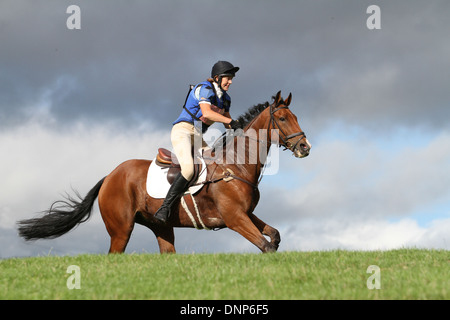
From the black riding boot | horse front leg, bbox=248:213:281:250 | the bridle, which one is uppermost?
the bridle

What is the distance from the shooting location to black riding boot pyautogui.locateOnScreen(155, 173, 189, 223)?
10.1 meters

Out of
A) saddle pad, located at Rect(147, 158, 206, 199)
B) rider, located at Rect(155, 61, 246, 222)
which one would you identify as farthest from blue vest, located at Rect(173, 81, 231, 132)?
saddle pad, located at Rect(147, 158, 206, 199)

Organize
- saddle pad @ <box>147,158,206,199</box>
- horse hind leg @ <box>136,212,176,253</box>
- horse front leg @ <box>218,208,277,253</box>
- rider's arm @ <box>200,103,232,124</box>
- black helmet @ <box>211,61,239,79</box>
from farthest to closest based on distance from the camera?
horse hind leg @ <box>136,212,176,253</box>
saddle pad @ <box>147,158,206,199</box>
black helmet @ <box>211,61,239,79</box>
rider's arm @ <box>200,103,232,124</box>
horse front leg @ <box>218,208,277,253</box>

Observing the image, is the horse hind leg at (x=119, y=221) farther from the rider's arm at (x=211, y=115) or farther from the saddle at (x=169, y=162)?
the rider's arm at (x=211, y=115)

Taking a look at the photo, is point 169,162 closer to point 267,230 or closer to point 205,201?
point 205,201

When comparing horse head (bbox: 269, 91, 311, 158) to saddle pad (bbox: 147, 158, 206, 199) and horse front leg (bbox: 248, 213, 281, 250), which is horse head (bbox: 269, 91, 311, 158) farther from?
saddle pad (bbox: 147, 158, 206, 199)

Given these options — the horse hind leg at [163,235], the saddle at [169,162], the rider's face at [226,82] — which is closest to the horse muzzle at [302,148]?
the rider's face at [226,82]

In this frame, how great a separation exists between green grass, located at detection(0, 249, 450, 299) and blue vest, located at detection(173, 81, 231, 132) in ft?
9.36

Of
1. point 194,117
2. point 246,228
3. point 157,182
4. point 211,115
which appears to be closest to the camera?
point 246,228

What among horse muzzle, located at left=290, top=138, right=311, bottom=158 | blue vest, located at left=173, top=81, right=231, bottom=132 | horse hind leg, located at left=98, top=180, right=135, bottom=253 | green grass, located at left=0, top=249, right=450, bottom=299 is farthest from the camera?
horse hind leg, located at left=98, top=180, right=135, bottom=253

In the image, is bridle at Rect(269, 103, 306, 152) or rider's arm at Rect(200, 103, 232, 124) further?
rider's arm at Rect(200, 103, 232, 124)

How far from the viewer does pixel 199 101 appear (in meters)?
9.92

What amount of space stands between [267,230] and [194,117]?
274cm

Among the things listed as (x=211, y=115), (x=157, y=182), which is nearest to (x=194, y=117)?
(x=211, y=115)
